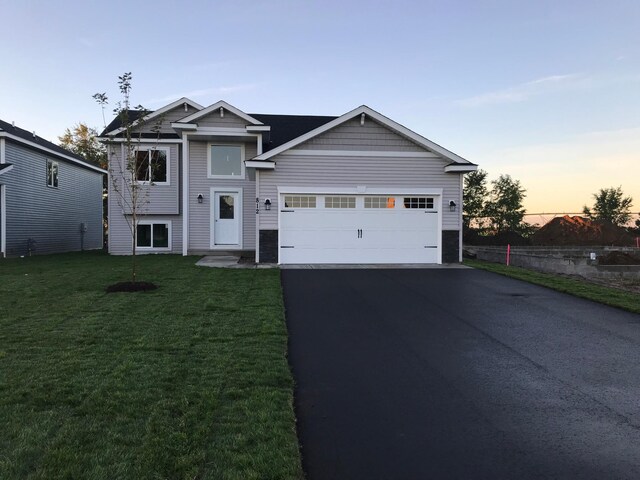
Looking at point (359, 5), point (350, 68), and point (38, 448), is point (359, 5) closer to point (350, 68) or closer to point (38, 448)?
point (350, 68)

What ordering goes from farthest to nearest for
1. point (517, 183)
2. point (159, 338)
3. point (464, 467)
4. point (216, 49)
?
1. point (517, 183)
2. point (216, 49)
3. point (159, 338)
4. point (464, 467)

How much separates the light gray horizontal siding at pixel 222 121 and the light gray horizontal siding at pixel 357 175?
4.08 m

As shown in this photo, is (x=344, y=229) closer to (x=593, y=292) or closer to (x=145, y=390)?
(x=593, y=292)

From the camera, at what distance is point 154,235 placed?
19359 mm

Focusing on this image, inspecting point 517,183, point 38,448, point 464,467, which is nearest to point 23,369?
point 38,448

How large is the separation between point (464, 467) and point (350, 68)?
1736 cm

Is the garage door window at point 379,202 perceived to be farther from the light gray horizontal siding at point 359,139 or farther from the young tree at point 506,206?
the young tree at point 506,206

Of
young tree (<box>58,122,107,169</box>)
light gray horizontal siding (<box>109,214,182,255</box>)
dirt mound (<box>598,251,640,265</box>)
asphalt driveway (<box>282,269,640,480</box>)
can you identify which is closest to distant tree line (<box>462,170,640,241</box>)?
dirt mound (<box>598,251,640,265</box>)

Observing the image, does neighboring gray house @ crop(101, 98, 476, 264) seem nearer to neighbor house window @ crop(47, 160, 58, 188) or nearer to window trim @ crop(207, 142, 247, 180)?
window trim @ crop(207, 142, 247, 180)

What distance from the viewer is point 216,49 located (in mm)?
17016

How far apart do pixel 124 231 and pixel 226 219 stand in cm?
444

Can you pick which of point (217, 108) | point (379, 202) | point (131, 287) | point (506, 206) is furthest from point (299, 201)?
point (506, 206)

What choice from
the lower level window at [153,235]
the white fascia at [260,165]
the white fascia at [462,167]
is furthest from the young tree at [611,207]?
the lower level window at [153,235]

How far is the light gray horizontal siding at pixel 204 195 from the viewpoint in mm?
18391
